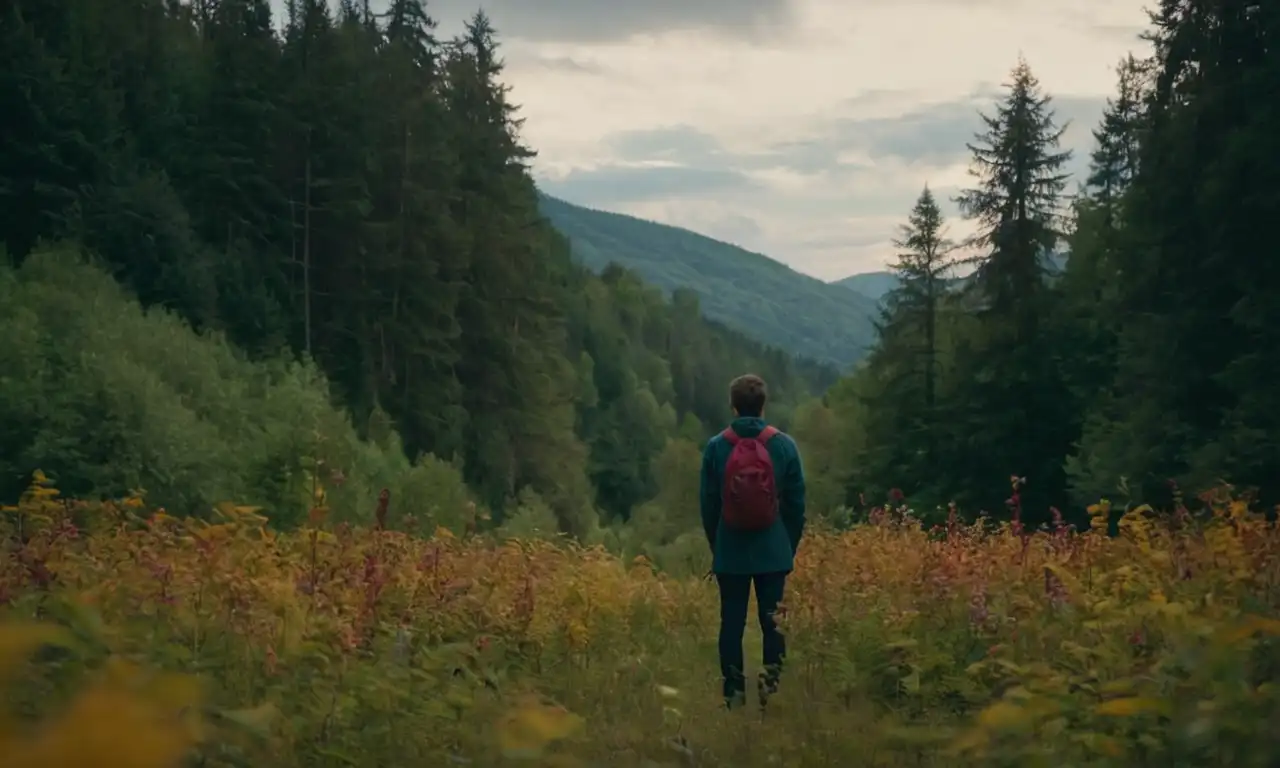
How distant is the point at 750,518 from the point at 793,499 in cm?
37

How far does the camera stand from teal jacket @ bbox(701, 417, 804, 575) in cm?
733

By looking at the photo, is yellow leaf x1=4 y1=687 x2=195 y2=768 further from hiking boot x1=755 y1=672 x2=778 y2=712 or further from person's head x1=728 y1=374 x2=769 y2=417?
person's head x1=728 y1=374 x2=769 y2=417

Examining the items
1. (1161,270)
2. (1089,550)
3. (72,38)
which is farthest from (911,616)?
(72,38)

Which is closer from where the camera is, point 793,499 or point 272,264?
point 793,499

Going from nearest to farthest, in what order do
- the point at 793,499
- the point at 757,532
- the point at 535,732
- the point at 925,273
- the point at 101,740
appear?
the point at 101,740 → the point at 535,732 → the point at 757,532 → the point at 793,499 → the point at 925,273

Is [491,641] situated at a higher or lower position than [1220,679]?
lower

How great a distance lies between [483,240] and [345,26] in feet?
33.5

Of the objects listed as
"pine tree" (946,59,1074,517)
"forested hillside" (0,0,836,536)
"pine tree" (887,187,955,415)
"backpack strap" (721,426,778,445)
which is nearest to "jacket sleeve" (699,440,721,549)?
"backpack strap" (721,426,778,445)

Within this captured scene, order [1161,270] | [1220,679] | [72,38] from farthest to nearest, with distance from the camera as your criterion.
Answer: [72,38] < [1161,270] < [1220,679]

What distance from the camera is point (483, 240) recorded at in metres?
46.9

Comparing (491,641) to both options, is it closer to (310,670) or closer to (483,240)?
(310,670)

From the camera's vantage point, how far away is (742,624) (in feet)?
25.0

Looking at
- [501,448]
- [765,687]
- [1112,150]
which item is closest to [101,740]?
[765,687]

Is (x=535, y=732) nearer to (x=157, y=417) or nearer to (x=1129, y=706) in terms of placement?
(x=1129, y=706)
